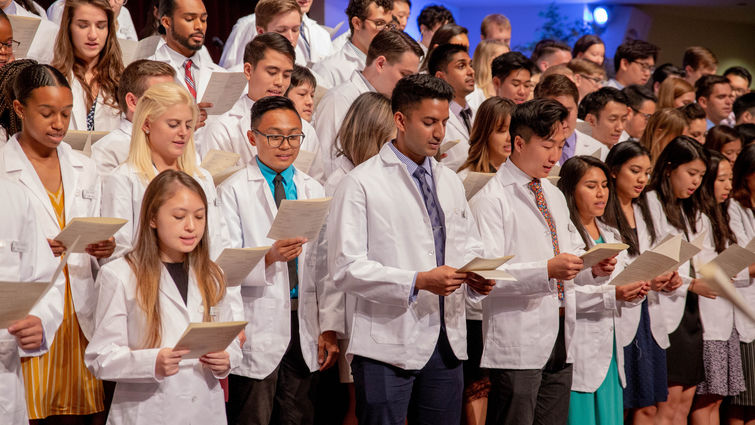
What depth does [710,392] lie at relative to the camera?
4496 mm

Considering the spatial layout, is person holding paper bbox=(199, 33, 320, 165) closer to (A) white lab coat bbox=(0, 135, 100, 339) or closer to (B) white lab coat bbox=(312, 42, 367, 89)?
(A) white lab coat bbox=(0, 135, 100, 339)

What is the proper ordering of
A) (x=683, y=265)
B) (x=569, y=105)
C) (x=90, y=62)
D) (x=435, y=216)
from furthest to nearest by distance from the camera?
1. (x=569, y=105)
2. (x=683, y=265)
3. (x=90, y=62)
4. (x=435, y=216)

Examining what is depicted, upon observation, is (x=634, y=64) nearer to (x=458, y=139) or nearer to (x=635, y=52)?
(x=635, y=52)

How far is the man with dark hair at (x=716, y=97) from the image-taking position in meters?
6.96

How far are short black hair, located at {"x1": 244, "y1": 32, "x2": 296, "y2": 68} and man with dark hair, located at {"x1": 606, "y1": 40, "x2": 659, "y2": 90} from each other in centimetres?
386

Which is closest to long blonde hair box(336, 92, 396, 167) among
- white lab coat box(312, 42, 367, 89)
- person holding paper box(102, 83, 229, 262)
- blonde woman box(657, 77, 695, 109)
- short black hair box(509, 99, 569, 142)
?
short black hair box(509, 99, 569, 142)

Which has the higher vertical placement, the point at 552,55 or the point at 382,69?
the point at 552,55

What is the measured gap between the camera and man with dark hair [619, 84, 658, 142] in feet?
19.1

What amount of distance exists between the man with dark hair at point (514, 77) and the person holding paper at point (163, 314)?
2.85 metres

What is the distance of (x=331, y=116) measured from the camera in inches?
173

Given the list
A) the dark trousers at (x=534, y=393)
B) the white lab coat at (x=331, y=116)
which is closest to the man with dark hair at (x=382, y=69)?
the white lab coat at (x=331, y=116)

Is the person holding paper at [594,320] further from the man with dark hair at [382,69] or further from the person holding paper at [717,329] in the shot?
the man with dark hair at [382,69]

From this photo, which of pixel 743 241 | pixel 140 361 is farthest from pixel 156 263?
pixel 743 241

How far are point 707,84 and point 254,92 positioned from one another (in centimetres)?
437
